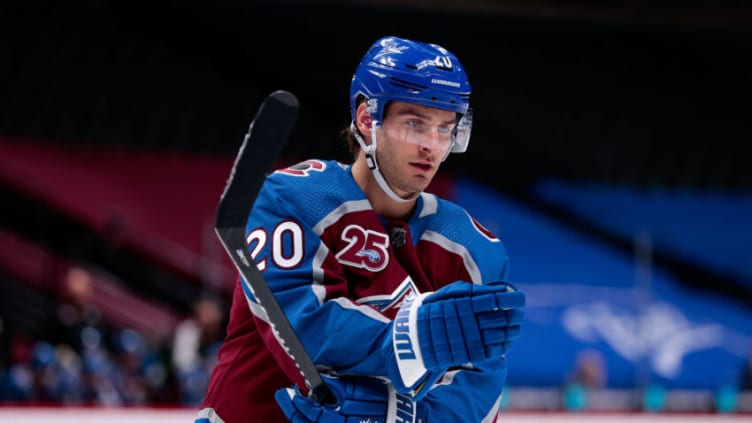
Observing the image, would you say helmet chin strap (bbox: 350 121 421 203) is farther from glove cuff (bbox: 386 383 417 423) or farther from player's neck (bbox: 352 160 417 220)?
glove cuff (bbox: 386 383 417 423)

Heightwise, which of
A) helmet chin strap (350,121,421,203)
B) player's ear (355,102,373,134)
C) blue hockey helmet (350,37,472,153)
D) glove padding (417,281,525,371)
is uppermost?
blue hockey helmet (350,37,472,153)

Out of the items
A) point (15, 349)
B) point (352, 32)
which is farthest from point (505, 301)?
point (352, 32)

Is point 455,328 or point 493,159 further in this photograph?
point 493,159

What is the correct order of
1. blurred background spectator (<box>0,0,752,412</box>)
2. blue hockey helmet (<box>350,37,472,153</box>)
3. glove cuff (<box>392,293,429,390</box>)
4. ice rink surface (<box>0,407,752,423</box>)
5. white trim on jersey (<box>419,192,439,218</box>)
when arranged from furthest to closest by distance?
blurred background spectator (<box>0,0,752,412</box>) < ice rink surface (<box>0,407,752,423</box>) < white trim on jersey (<box>419,192,439,218</box>) < blue hockey helmet (<box>350,37,472,153</box>) < glove cuff (<box>392,293,429,390</box>)

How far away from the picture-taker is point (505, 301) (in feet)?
5.25

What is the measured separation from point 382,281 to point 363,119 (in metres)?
0.33

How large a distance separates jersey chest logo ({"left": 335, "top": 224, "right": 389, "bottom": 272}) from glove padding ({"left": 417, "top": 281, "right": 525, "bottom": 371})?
0.21 meters

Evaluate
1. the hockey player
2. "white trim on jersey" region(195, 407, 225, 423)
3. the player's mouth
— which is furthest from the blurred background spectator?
the player's mouth

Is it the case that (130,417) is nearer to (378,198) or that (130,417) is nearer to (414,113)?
(378,198)

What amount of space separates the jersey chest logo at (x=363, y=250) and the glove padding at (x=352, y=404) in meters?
0.20

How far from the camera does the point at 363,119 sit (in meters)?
Result: 1.99

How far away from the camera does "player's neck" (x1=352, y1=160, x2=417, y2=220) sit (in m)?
1.97

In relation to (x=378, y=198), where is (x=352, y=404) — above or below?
below

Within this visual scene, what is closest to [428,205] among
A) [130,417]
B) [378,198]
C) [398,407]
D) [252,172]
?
[378,198]
